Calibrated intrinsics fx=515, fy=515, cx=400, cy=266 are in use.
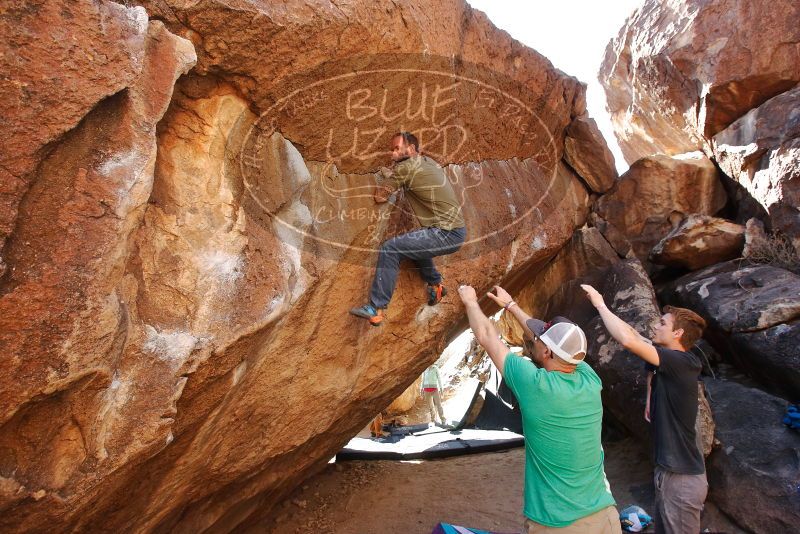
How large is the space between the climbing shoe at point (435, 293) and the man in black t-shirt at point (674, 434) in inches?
46.1

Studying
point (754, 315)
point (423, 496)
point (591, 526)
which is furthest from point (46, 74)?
point (754, 315)

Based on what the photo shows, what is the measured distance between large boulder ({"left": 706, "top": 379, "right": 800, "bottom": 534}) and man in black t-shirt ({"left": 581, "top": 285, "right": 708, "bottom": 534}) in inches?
57.1

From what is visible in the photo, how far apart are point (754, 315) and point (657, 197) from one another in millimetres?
2384

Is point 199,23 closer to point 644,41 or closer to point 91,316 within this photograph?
point 91,316

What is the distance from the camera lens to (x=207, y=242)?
8.34 ft

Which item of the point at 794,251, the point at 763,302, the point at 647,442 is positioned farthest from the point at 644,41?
the point at 647,442

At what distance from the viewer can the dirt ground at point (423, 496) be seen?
4.79m

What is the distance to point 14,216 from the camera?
173 cm

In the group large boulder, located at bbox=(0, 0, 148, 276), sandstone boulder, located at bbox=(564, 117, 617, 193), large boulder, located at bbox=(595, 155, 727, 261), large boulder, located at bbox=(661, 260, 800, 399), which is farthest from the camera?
large boulder, located at bbox=(595, 155, 727, 261)

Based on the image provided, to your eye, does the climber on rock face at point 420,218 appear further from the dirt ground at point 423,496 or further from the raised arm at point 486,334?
the dirt ground at point 423,496

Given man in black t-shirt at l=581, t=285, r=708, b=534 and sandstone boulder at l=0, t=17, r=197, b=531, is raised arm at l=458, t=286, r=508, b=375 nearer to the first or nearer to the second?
man in black t-shirt at l=581, t=285, r=708, b=534

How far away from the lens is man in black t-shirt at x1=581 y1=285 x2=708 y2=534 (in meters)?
2.96

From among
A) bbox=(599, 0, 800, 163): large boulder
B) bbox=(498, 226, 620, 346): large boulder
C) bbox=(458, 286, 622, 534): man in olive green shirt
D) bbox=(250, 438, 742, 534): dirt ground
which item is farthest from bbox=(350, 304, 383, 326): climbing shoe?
bbox=(599, 0, 800, 163): large boulder

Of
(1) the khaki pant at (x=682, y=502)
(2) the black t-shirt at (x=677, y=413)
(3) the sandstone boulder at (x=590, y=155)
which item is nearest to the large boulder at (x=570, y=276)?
(3) the sandstone boulder at (x=590, y=155)
